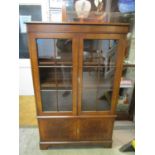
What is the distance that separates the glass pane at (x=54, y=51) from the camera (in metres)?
1.62

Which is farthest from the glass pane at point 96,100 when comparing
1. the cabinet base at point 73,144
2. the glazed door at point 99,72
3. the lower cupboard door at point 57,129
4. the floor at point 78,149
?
the floor at point 78,149

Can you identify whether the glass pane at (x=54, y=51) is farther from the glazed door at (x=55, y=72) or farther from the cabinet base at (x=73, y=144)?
the cabinet base at (x=73, y=144)

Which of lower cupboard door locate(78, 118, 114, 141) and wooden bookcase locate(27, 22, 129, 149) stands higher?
wooden bookcase locate(27, 22, 129, 149)

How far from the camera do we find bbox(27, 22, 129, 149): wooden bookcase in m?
1.57

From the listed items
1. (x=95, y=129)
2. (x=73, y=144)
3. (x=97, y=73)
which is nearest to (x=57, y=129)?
(x=73, y=144)

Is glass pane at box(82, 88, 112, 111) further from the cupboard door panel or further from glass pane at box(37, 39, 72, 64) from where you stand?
glass pane at box(37, 39, 72, 64)

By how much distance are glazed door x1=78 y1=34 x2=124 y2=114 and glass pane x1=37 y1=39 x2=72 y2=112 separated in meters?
0.14

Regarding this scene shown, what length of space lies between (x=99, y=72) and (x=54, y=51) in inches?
20.7

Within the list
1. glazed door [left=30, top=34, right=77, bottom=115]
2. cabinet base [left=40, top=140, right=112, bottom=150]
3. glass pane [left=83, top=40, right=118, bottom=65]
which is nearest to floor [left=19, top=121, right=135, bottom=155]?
cabinet base [left=40, top=140, right=112, bottom=150]

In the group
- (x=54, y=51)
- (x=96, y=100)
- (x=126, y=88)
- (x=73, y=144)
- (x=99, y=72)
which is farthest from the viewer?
(x=126, y=88)

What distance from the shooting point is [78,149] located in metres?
2.05

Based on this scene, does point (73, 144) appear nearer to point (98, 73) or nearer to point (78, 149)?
point (78, 149)
